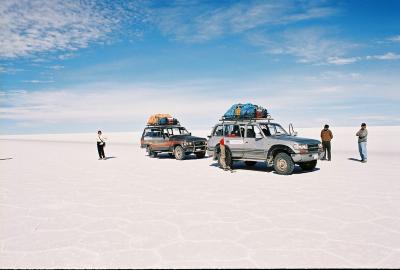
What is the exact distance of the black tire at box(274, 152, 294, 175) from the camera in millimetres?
12172

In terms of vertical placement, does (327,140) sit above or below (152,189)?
above

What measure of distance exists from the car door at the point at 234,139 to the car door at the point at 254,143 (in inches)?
9.3

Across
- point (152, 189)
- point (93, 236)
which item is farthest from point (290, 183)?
point (93, 236)

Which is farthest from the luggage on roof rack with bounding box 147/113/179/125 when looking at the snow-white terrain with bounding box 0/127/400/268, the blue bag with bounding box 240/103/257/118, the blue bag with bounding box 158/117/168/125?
the snow-white terrain with bounding box 0/127/400/268

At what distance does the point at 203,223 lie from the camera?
6324 mm

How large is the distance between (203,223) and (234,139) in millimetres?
7926

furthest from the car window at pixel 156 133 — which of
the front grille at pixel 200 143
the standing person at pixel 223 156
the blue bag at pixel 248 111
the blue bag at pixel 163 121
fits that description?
the blue bag at pixel 248 111

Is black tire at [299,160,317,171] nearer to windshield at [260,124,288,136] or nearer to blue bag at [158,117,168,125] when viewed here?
windshield at [260,124,288,136]

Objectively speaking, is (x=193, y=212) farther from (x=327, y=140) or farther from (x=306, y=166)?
(x=327, y=140)

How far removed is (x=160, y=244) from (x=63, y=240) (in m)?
1.62

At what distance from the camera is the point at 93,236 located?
5715mm

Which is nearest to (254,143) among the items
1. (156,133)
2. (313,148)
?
(313,148)

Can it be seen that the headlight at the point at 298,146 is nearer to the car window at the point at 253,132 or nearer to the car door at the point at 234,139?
the car window at the point at 253,132

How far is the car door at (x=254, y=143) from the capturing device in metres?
13.0
